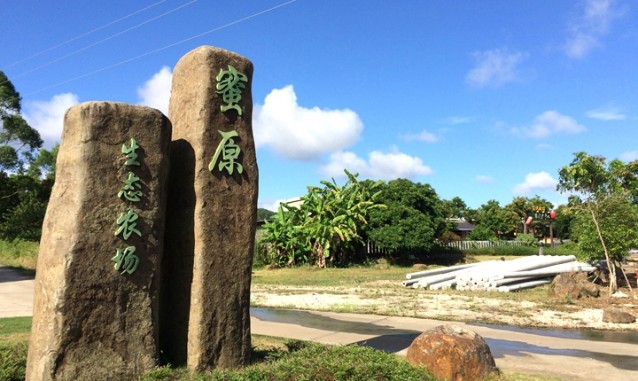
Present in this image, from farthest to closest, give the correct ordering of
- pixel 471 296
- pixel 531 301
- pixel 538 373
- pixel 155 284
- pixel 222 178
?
pixel 471 296
pixel 531 301
pixel 538 373
pixel 222 178
pixel 155 284

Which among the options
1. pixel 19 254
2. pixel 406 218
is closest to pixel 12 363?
pixel 19 254

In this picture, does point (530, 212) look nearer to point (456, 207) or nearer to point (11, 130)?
point (456, 207)

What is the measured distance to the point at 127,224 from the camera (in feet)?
18.3

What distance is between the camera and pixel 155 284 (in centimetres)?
585

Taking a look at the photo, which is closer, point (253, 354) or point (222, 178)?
point (222, 178)

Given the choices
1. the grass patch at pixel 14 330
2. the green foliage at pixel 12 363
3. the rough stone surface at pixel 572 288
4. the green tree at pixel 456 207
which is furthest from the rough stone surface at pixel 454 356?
the green tree at pixel 456 207

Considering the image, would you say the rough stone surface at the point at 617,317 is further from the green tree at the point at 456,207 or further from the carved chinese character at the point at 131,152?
the green tree at the point at 456,207

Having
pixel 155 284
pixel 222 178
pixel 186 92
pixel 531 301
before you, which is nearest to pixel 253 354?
pixel 155 284

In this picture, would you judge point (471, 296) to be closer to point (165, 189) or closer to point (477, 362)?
point (477, 362)

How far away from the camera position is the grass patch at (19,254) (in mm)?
25062

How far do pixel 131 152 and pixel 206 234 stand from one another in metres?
1.30

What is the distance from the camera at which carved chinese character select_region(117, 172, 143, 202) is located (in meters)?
5.61

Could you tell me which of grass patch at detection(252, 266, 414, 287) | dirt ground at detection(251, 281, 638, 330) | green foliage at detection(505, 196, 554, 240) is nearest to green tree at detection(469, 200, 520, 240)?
green foliage at detection(505, 196, 554, 240)

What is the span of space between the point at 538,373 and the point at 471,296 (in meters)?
9.55
